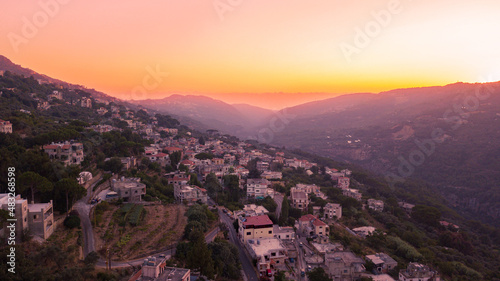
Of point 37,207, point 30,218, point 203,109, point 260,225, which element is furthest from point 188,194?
point 203,109

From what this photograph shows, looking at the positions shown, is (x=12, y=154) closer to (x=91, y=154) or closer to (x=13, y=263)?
A: (x=91, y=154)

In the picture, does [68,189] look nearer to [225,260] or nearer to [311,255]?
[225,260]

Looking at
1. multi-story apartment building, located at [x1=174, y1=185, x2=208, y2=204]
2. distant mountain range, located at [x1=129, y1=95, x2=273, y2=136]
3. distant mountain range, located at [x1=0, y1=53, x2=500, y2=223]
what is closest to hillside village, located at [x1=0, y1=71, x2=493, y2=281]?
multi-story apartment building, located at [x1=174, y1=185, x2=208, y2=204]

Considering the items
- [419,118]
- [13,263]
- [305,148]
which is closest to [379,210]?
[13,263]

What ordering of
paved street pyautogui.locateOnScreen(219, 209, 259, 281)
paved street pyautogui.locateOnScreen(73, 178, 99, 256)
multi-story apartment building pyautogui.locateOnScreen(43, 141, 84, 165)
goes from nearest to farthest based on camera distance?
1. paved street pyautogui.locateOnScreen(73, 178, 99, 256)
2. paved street pyautogui.locateOnScreen(219, 209, 259, 281)
3. multi-story apartment building pyautogui.locateOnScreen(43, 141, 84, 165)

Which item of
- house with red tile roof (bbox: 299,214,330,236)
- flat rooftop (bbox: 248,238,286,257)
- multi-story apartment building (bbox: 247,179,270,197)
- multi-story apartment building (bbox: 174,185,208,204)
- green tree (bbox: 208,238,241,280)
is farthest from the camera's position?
multi-story apartment building (bbox: 247,179,270,197)

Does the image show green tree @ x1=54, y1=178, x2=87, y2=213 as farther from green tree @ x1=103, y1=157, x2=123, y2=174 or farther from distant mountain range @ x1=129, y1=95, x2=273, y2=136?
distant mountain range @ x1=129, y1=95, x2=273, y2=136

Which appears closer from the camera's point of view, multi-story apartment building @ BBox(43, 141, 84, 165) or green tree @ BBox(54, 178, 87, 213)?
green tree @ BBox(54, 178, 87, 213)
